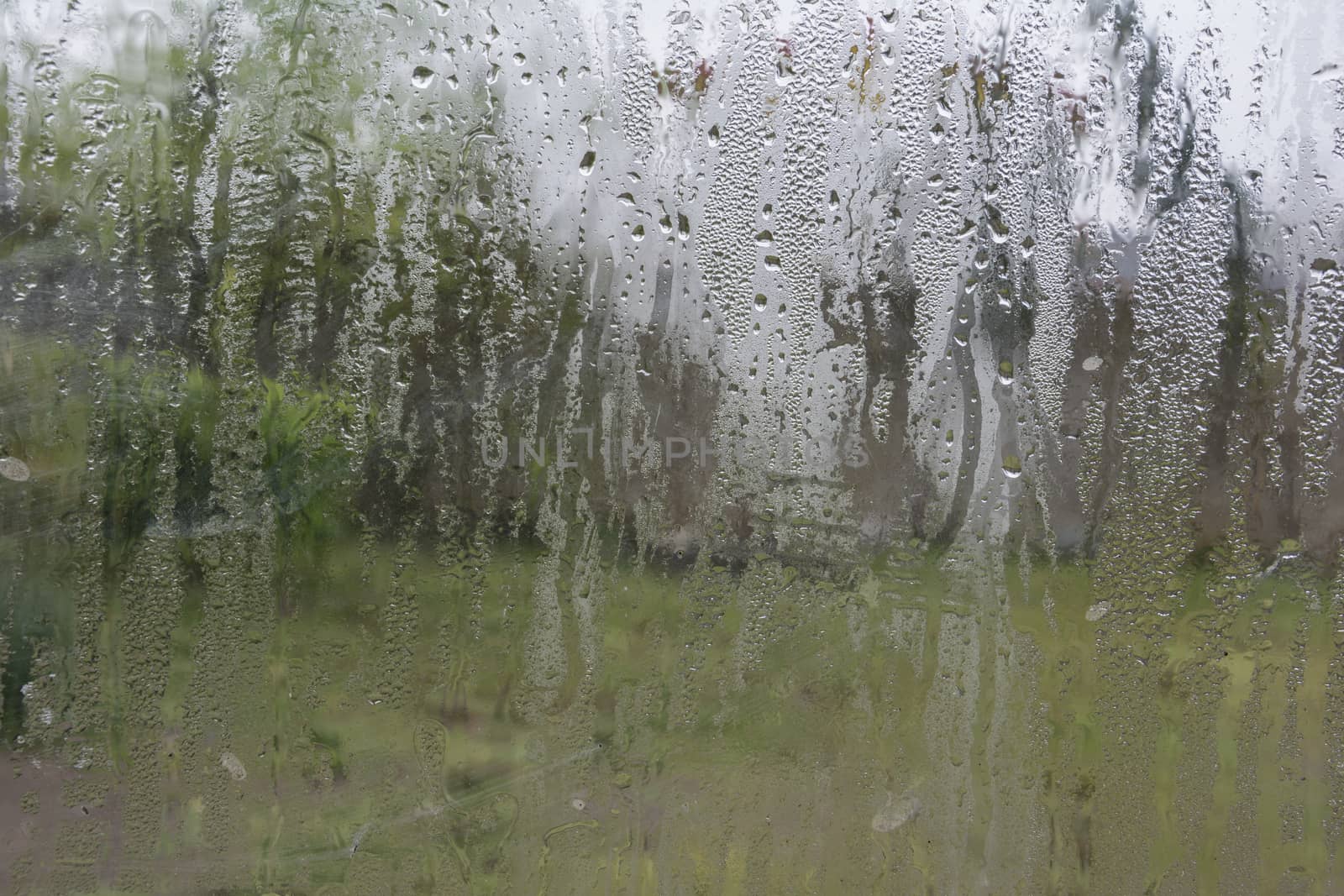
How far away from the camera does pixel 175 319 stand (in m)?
0.73

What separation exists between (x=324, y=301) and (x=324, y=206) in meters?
0.11

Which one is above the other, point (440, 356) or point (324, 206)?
point (324, 206)

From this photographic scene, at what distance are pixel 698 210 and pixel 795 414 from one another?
11.0 inches

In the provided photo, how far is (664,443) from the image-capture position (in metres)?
0.76

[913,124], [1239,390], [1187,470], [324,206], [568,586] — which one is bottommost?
[568,586]

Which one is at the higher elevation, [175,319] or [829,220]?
[829,220]

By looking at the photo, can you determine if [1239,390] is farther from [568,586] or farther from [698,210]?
[568,586]

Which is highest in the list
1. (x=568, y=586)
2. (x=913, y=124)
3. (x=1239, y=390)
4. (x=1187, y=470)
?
(x=913, y=124)

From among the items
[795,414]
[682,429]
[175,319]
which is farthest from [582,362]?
[175,319]

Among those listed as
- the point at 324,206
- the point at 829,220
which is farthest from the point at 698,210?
the point at 324,206

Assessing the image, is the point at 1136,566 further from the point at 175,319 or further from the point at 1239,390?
the point at 175,319

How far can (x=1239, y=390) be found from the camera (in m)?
0.76

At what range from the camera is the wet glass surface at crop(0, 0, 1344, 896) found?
0.73m

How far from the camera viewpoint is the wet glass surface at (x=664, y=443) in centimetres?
73
